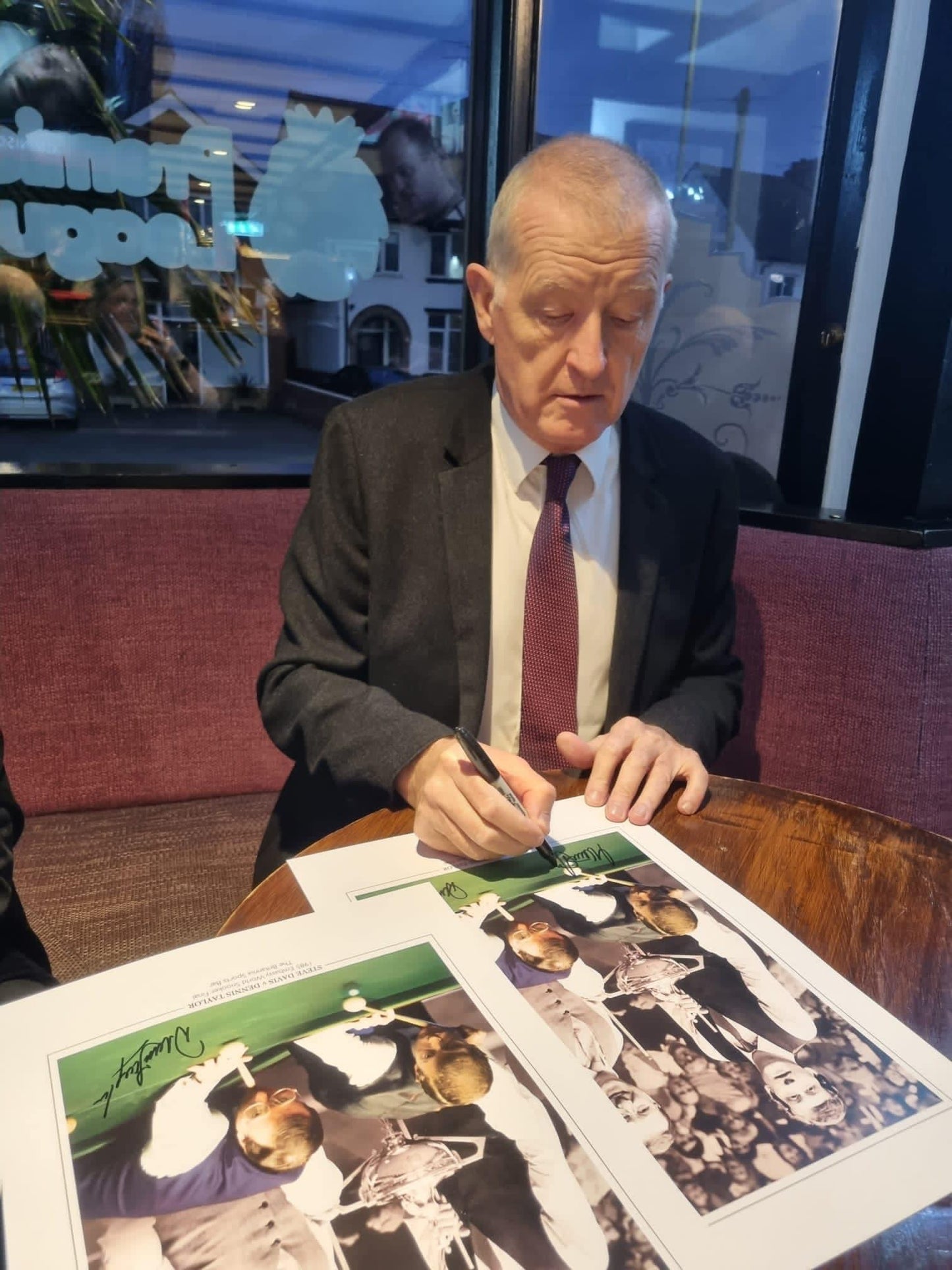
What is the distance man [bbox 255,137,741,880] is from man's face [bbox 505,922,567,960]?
281 mm

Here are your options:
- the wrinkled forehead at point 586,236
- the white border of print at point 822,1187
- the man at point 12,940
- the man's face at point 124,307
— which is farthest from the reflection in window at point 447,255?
the white border of print at point 822,1187

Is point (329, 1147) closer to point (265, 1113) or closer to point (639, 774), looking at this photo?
point (265, 1113)

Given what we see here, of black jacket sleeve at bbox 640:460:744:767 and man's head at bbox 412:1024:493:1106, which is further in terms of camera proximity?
black jacket sleeve at bbox 640:460:744:767

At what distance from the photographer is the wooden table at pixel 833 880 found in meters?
0.67

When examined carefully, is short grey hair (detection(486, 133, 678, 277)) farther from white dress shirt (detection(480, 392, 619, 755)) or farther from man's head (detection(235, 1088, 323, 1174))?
man's head (detection(235, 1088, 323, 1174))

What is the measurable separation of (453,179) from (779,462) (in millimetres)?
1037

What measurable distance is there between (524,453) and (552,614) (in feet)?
0.75

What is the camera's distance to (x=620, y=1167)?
0.47 meters

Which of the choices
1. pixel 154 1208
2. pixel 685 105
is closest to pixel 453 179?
pixel 685 105

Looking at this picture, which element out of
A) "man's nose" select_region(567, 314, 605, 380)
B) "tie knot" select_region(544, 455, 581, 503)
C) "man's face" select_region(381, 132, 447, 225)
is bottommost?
"tie knot" select_region(544, 455, 581, 503)

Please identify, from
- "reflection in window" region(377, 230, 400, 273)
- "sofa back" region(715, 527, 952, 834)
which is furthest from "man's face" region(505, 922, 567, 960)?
"reflection in window" region(377, 230, 400, 273)

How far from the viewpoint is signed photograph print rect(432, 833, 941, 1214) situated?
1.63ft

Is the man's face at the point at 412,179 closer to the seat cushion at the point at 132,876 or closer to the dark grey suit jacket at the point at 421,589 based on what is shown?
the dark grey suit jacket at the point at 421,589
